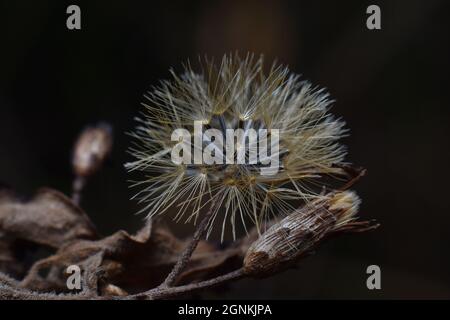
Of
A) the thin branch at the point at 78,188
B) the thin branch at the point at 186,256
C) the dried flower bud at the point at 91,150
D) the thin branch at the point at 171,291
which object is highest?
the dried flower bud at the point at 91,150

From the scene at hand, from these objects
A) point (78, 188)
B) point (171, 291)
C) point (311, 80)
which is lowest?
point (171, 291)

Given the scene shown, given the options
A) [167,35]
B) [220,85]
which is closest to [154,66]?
[167,35]

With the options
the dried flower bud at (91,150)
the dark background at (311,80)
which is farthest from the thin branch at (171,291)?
the dark background at (311,80)

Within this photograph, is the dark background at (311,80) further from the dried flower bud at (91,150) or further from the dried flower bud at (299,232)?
the dried flower bud at (299,232)

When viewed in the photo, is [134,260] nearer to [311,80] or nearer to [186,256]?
[186,256]

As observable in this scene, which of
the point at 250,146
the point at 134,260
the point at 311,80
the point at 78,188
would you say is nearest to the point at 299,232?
the point at 250,146
